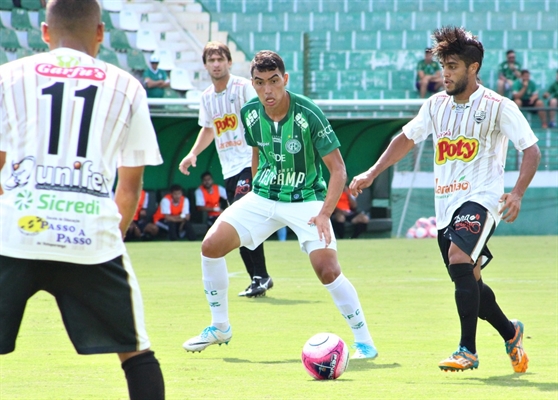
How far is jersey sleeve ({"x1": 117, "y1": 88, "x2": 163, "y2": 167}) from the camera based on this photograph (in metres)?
3.79

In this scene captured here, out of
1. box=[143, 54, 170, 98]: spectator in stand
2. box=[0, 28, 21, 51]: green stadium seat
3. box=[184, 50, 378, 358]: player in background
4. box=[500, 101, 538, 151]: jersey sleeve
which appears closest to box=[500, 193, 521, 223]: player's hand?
box=[500, 101, 538, 151]: jersey sleeve

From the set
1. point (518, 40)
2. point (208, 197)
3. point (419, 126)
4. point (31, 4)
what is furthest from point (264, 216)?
point (518, 40)

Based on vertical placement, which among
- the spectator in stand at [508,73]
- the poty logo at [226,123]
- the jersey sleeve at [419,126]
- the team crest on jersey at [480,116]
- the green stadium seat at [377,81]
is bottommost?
the green stadium seat at [377,81]

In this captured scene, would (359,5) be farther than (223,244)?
Yes

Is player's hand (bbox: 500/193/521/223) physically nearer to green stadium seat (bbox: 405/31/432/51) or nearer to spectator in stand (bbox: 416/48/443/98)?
spectator in stand (bbox: 416/48/443/98)

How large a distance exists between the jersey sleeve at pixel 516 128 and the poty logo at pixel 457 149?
0.68 feet

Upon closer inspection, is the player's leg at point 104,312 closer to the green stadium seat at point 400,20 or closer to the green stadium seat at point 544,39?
the green stadium seat at point 400,20

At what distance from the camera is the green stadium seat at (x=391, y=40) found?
89.4 feet

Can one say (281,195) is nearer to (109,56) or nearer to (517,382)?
(517,382)

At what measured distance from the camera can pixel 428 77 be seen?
80.1 ft

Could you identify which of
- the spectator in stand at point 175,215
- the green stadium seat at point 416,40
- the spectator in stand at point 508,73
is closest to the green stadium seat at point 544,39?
the spectator in stand at point 508,73

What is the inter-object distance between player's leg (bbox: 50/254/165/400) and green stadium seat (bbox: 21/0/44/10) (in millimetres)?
20439

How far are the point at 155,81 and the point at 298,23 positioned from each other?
6.85 metres

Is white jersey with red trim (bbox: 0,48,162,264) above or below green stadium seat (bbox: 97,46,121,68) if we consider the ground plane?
above
